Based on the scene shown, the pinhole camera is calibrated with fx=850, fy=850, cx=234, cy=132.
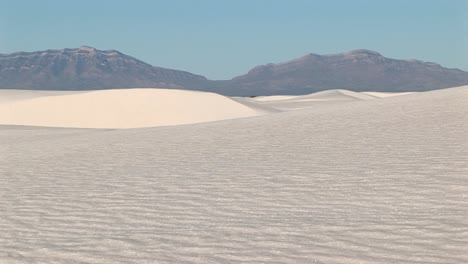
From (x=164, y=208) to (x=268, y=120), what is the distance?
1009 centimetres

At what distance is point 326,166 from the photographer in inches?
412

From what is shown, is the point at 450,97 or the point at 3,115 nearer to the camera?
the point at 450,97

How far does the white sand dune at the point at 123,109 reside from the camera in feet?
119

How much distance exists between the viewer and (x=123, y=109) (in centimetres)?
3781

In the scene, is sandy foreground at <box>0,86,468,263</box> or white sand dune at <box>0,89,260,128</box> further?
white sand dune at <box>0,89,260,128</box>

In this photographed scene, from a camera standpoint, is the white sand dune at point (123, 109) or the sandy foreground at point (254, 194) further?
the white sand dune at point (123, 109)

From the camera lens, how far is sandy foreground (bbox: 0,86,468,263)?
631 centimetres

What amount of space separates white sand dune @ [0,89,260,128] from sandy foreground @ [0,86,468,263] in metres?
19.3

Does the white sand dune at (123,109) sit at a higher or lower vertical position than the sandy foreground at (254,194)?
lower

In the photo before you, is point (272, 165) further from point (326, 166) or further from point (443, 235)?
point (443, 235)

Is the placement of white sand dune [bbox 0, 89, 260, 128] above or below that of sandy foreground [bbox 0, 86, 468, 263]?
below

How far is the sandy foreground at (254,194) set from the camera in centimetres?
631

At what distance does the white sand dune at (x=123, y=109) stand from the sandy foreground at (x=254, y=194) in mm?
19337

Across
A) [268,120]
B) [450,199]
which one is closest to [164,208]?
[450,199]
